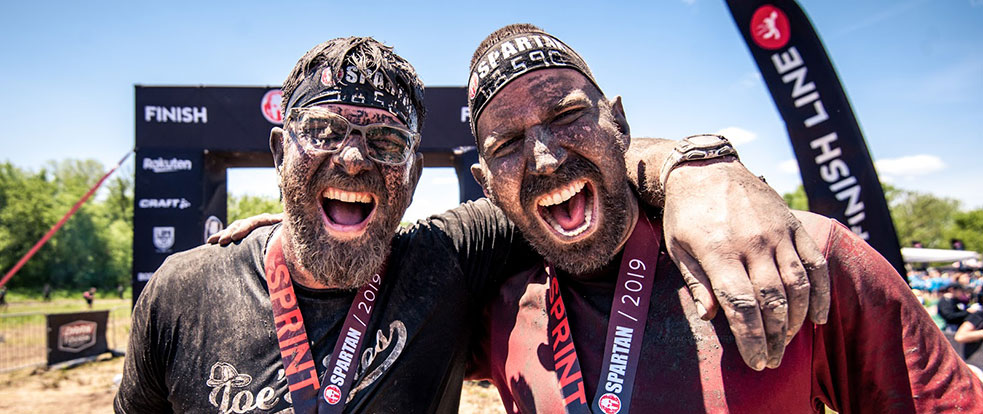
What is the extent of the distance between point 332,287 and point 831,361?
1.70 metres

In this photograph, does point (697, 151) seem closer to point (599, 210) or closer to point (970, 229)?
point (599, 210)

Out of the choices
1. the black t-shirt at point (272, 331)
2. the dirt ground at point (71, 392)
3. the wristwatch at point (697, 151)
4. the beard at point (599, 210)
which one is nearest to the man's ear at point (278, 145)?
the black t-shirt at point (272, 331)

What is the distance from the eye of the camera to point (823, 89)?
14.6 feet

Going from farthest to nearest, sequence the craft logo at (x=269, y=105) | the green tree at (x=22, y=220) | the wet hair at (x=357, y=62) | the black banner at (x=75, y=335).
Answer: the green tree at (x=22, y=220), the black banner at (x=75, y=335), the craft logo at (x=269, y=105), the wet hair at (x=357, y=62)

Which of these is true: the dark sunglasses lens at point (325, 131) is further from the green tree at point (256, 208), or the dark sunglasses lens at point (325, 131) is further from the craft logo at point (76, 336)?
the craft logo at point (76, 336)

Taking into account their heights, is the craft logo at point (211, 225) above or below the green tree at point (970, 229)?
above

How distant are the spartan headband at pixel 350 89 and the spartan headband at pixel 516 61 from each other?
350mm

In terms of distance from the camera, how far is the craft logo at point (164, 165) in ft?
26.6

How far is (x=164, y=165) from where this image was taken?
8.12m

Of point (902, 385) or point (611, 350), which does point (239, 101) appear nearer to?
point (611, 350)

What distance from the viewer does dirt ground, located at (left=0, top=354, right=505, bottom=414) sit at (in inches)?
289

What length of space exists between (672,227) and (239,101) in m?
8.41

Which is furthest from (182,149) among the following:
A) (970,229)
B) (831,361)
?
(970,229)

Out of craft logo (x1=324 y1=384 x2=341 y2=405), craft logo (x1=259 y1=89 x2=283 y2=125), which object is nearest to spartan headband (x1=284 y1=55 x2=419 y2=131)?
craft logo (x1=324 y1=384 x2=341 y2=405)
